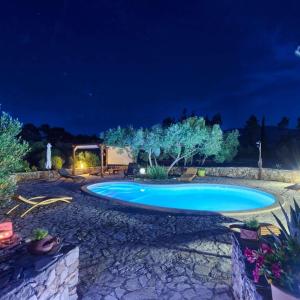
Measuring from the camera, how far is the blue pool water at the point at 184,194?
13219 mm

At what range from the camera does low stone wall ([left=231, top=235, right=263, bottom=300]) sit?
124 inches

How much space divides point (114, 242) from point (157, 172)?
1087cm

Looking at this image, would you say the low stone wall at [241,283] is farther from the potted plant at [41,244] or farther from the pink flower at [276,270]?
the potted plant at [41,244]

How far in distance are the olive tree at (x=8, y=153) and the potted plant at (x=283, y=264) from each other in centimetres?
477

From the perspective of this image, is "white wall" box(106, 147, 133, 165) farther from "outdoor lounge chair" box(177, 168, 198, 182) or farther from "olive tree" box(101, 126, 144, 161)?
"outdoor lounge chair" box(177, 168, 198, 182)

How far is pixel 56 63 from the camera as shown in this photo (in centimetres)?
3888

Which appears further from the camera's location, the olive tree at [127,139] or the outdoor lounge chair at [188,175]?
the olive tree at [127,139]

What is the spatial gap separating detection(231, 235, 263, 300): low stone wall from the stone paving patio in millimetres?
303

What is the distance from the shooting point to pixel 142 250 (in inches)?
227

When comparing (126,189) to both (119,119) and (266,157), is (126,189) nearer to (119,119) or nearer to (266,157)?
(266,157)

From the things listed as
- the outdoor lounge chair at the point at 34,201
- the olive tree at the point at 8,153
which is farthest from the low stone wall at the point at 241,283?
the outdoor lounge chair at the point at 34,201

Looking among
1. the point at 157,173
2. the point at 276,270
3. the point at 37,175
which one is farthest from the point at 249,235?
the point at 37,175

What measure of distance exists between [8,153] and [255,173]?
50.9 ft

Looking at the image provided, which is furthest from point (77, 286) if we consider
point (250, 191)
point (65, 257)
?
point (250, 191)
